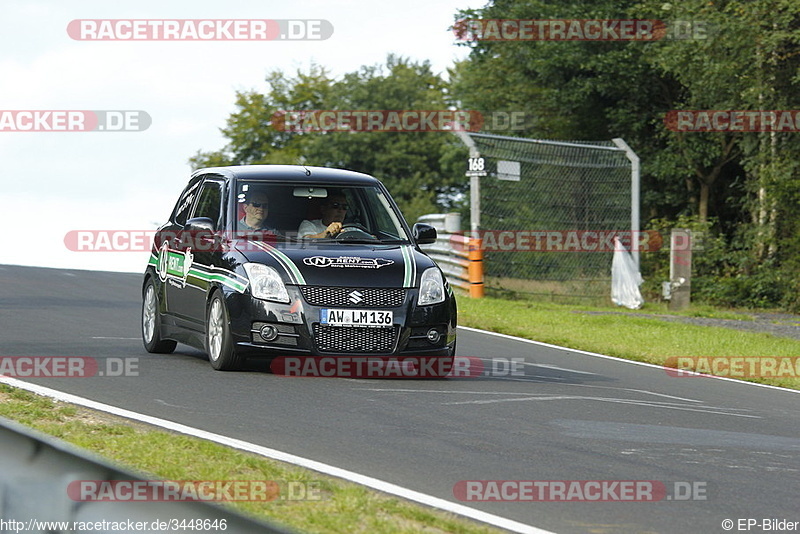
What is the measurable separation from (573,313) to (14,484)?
59.4 feet

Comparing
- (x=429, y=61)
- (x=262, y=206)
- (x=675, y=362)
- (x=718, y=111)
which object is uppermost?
(x=429, y=61)

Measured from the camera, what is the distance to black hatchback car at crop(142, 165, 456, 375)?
34.1 feet

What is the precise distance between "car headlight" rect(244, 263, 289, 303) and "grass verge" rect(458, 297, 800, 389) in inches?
218

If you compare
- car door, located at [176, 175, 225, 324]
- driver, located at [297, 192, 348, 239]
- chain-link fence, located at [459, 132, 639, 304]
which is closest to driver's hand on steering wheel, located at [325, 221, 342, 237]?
driver, located at [297, 192, 348, 239]

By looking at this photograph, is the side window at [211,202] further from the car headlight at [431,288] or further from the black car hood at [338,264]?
the car headlight at [431,288]

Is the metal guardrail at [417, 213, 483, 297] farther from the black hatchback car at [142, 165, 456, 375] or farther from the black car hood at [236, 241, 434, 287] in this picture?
→ the black car hood at [236, 241, 434, 287]

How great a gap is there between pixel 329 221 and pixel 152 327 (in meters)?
2.25

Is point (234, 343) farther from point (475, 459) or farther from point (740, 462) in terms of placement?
point (740, 462)

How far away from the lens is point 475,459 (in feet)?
23.4

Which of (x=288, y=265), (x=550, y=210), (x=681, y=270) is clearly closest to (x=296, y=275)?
(x=288, y=265)

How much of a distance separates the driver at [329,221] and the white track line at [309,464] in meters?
2.99

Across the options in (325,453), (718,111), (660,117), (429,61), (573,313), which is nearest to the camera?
(325,453)

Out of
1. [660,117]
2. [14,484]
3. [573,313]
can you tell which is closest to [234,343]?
[14,484]

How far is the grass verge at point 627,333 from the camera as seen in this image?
15367 millimetres
